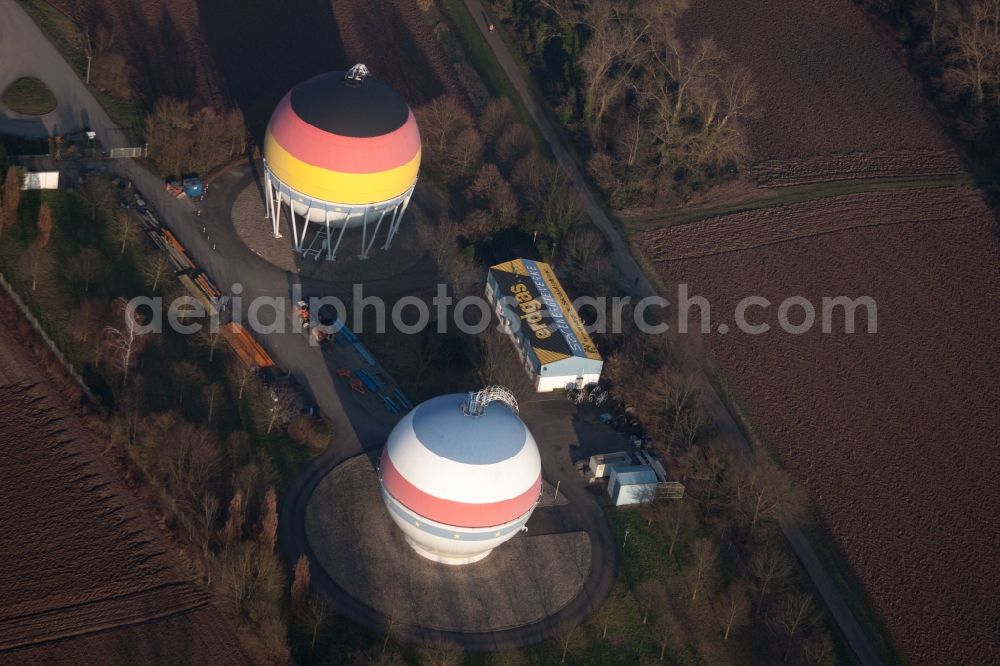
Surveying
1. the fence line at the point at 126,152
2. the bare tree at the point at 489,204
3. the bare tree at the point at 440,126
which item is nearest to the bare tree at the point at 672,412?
the bare tree at the point at 489,204

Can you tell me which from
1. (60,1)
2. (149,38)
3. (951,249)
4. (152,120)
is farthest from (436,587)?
(60,1)

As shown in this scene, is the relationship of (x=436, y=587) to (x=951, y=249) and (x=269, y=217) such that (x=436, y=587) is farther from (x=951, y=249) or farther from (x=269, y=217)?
(x=951, y=249)

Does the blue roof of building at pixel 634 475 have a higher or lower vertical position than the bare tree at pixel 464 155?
lower

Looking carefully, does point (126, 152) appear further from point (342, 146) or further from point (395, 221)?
point (395, 221)

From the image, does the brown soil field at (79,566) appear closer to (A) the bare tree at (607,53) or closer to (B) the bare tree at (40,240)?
(B) the bare tree at (40,240)

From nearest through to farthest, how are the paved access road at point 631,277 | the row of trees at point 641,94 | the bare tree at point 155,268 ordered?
1. the paved access road at point 631,277
2. the bare tree at point 155,268
3. the row of trees at point 641,94

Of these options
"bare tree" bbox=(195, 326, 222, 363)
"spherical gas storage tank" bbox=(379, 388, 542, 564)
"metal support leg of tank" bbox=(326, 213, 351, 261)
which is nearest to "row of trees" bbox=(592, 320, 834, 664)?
"spherical gas storage tank" bbox=(379, 388, 542, 564)

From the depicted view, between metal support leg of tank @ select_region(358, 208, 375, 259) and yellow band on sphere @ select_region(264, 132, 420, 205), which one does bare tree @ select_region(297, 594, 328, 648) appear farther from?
metal support leg of tank @ select_region(358, 208, 375, 259)
